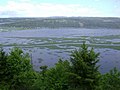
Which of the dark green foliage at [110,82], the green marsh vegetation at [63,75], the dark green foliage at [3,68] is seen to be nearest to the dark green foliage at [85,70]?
the green marsh vegetation at [63,75]

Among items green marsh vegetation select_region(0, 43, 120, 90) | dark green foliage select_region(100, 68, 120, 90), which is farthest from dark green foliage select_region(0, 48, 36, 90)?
dark green foliage select_region(100, 68, 120, 90)

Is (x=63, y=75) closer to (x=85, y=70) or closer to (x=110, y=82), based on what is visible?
(x=85, y=70)

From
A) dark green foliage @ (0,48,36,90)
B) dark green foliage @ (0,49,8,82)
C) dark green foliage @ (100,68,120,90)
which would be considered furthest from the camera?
dark green foliage @ (100,68,120,90)

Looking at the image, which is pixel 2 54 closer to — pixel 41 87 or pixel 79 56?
pixel 41 87

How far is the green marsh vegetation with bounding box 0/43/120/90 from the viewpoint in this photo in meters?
22.5

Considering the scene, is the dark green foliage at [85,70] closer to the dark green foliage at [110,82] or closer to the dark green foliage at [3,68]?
the dark green foliage at [3,68]

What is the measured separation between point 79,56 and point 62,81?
554cm

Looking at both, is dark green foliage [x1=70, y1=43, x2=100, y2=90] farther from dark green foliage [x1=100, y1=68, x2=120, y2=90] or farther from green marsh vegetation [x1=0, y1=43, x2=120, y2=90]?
dark green foliage [x1=100, y1=68, x2=120, y2=90]

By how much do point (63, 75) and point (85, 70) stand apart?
219 inches

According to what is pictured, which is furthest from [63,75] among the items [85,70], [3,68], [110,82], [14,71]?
[110,82]

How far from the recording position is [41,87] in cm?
2984

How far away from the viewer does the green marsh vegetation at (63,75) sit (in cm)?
2252

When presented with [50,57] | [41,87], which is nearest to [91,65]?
[41,87]

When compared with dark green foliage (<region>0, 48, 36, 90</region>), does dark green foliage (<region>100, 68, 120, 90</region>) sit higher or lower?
lower
